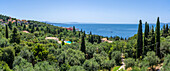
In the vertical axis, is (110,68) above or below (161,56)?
below

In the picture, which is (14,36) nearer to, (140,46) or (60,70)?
(60,70)

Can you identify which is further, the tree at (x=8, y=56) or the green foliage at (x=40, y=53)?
the green foliage at (x=40, y=53)

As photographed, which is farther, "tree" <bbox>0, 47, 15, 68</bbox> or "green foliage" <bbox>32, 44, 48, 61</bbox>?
"green foliage" <bbox>32, 44, 48, 61</bbox>

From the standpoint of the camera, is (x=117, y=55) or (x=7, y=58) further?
(x=117, y=55)

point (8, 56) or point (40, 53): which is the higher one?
point (8, 56)

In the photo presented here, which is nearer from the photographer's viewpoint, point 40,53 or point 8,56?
point 8,56

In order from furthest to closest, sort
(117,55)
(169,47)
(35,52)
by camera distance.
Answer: (117,55) → (35,52) → (169,47)

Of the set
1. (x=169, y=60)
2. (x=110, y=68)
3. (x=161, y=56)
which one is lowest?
(x=110, y=68)

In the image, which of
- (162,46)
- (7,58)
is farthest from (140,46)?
(7,58)

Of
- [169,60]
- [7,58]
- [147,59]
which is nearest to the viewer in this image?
[169,60]
